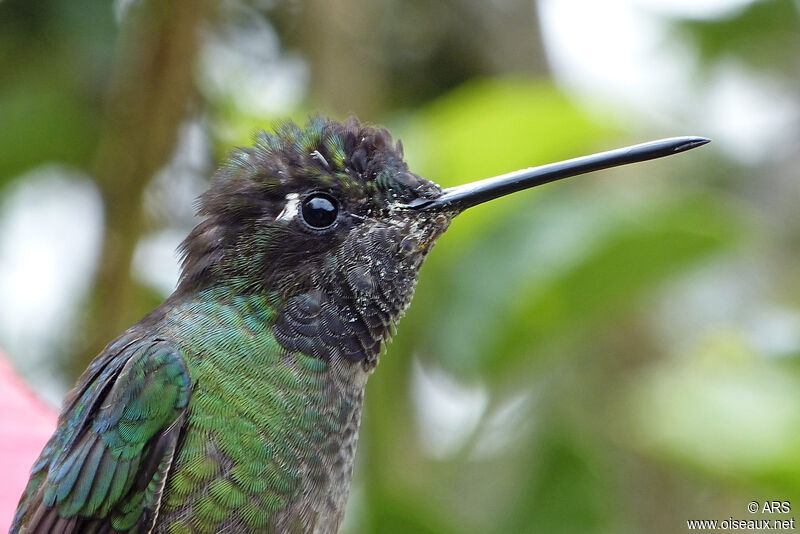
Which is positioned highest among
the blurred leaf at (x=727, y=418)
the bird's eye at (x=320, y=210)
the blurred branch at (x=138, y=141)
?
the blurred branch at (x=138, y=141)

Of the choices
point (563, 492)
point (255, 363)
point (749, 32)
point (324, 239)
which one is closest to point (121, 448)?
point (255, 363)

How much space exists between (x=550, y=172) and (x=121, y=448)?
0.94 meters

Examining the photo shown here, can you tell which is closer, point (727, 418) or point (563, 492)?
point (563, 492)

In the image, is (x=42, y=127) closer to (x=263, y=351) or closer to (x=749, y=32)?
(x=263, y=351)

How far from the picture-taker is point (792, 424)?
3.24m

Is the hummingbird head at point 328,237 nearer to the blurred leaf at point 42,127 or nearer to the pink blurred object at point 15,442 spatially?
the pink blurred object at point 15,442

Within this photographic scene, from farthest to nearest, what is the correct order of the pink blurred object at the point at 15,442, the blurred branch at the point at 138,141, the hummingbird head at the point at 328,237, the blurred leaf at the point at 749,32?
the blurred leaf at the point at 749,32, the blurred branch at the point at 138,141, the pink blurred object at the point at 15,442, the hummingbird head at the point at 328,237

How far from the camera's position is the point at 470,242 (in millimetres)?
3764

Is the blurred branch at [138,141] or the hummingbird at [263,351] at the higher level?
the blurred branch at [138,141]

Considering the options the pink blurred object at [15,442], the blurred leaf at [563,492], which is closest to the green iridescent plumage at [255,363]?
the pink blurred object at [15,442]

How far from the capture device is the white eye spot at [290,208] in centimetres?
204

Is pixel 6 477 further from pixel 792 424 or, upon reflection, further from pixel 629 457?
pixel 629 457

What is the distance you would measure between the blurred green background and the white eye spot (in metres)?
1.13

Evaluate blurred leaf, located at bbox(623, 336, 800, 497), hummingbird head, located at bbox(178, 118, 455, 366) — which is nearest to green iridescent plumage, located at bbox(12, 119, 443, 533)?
hummingbird head, located at bbox(178, 118, 455, 366)
